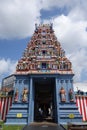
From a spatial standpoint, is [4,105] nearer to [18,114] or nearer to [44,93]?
[18,114]

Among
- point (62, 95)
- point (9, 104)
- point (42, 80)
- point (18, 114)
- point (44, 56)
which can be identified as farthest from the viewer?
point (44, 56)

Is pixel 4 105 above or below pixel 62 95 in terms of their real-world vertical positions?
below

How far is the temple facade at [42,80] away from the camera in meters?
28.2

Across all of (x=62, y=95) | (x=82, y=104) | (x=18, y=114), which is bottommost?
(x=18, y=114)

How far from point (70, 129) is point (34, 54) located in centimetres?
2033

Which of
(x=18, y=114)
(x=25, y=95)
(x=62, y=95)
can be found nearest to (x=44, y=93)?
(x=25, y=95)

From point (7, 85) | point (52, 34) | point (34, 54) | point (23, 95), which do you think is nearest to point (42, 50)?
point (34, 54)

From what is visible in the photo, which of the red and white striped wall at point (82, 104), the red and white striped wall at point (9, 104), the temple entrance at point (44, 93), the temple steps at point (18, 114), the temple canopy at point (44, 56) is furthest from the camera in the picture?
the temple entrance at point (44, 93)

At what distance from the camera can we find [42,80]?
3180 cm

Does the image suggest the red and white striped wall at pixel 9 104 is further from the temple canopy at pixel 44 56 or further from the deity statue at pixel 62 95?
the temple canopy at pixel 44 56

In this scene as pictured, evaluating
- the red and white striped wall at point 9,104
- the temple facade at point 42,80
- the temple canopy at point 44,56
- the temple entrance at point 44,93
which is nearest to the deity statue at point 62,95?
the temple facade at point 42,80

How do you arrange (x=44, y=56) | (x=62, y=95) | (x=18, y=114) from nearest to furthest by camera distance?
(x=18, y=114), (x=62, y=95), (x=44, y=56)

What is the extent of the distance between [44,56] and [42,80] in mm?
4263

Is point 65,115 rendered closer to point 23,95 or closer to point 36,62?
point 23,95
